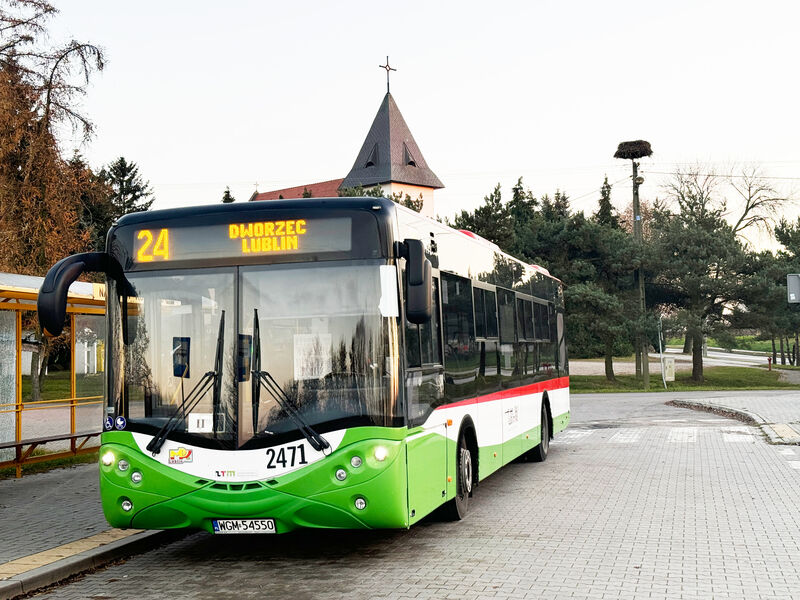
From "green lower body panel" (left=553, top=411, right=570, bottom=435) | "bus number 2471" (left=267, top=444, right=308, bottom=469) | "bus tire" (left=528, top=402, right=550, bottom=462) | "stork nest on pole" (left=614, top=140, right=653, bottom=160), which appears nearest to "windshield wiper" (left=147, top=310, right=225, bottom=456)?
"bus number 2471" (left=267, top=444, right=308, bottom=469)

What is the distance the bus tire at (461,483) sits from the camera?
9617 millimetres

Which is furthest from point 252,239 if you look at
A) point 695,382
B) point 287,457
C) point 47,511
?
point 695,382

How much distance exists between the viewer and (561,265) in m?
55.6

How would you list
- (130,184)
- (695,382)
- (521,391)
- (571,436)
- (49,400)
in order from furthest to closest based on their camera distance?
(130,184) < (695,382) < (571,436) < (49,400) < (521,391)

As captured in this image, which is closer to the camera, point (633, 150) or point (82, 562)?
point (82, 562)

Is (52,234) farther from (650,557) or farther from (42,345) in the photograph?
(650,557)

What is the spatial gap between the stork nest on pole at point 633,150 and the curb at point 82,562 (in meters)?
43.2

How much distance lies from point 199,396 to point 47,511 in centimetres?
406

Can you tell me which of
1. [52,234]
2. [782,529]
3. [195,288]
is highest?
[52,234]

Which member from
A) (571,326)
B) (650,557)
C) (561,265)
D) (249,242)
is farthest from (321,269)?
(561,265)

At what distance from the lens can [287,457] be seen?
7.44 m

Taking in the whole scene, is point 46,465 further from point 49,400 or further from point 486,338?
point 486,338

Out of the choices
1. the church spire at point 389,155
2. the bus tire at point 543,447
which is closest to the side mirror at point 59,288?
the bus tire at point 543,447

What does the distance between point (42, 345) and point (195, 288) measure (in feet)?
59.5
